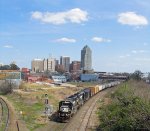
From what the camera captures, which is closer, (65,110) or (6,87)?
(65,110)

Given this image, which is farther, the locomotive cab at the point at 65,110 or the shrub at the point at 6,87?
the shrub at the point at 6,87

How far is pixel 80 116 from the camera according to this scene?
177 feet

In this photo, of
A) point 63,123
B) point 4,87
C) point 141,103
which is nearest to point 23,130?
point 63,123

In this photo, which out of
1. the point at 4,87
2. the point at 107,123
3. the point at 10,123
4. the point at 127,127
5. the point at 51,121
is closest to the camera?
the point at 127,127

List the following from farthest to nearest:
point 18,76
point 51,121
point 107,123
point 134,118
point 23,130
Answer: point 18,76 → point 51,121 → point 23,130 → point 107,123 → point 134,118

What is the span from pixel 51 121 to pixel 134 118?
20.9m

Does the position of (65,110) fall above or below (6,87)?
below

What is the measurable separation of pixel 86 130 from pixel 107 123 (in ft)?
12.8

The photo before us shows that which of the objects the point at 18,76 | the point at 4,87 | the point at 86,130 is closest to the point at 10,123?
the point at 86,130

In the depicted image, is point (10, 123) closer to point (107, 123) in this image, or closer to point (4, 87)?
point (107, 123)

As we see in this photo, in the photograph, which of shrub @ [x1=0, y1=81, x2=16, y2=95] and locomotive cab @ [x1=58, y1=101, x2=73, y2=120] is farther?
shrub @ [x1=0, y1=81, x2=16, y2=95]

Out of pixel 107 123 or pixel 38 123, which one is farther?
pixel 38 123

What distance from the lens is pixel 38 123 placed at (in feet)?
153

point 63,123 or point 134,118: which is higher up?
point 134,118
